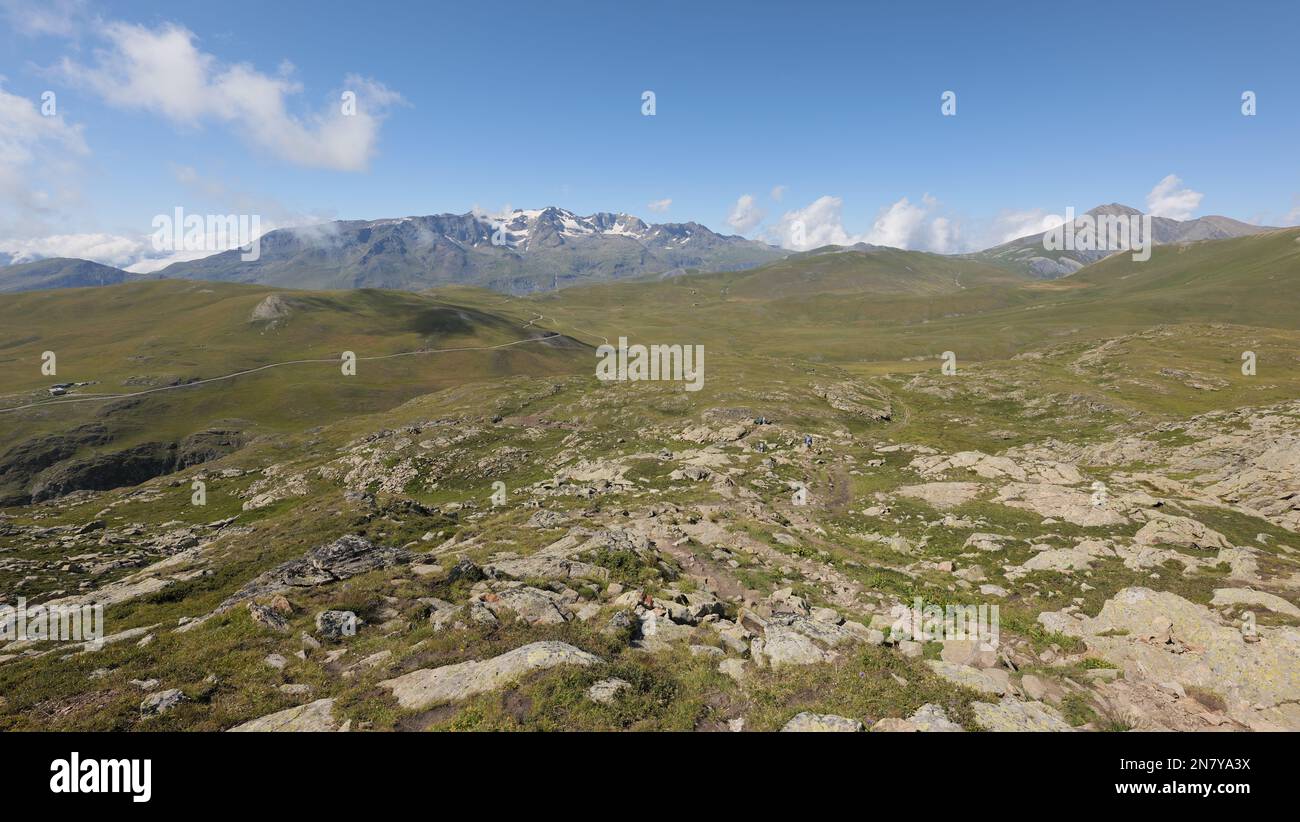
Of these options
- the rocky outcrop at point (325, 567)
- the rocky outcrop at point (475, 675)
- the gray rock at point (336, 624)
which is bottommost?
the rocky outcrop at point (325, 567)

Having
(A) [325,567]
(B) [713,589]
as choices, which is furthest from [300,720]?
(B) [713,589]

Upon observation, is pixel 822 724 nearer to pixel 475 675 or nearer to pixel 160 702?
pixel 475 675

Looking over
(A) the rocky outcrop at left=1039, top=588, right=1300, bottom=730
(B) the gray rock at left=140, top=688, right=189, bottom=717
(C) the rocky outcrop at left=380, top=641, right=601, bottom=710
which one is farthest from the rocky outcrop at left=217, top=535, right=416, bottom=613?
(A) the rocky outcrop at left=1039, top=588, right=1300, bottom=730

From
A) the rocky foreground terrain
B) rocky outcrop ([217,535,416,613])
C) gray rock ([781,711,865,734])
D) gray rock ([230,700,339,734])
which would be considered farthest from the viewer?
rocky outcrop ([217,535,416,613])

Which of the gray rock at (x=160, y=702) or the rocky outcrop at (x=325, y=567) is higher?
the gray rock at (x=160, y=702)

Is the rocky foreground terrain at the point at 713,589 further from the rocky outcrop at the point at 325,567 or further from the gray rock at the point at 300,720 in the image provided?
the rocky outcrop at the point at 325,567

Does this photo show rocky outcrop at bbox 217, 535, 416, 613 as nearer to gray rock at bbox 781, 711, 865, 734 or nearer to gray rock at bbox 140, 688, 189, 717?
gray rock at bbox 140, 688, 189, 717

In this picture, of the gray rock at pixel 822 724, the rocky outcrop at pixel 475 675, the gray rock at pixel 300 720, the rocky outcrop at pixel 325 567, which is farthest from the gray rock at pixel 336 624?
the gray rock at pixel 822 724
